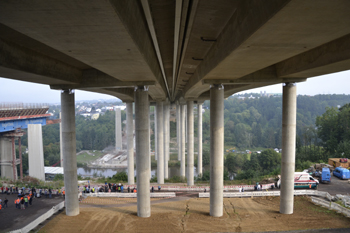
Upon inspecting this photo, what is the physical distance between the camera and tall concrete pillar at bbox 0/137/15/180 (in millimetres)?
44469

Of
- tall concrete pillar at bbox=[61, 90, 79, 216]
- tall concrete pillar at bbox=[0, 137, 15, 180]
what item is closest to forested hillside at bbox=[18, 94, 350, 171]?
tall concrete pillar at bbox=[0, 137, 15, 180]

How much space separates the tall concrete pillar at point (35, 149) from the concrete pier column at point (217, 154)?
38694 millimetres

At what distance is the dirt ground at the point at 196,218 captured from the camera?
57.2 feet

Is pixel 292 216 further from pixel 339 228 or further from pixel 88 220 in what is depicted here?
pixel 88 220

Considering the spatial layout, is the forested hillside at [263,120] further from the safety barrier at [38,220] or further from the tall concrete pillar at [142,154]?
the safety barrier at [38,220]

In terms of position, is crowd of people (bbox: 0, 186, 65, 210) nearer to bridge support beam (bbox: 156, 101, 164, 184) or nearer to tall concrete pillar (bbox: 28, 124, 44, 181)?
bridge support beam (bbox: 156, 101, 164, 184)

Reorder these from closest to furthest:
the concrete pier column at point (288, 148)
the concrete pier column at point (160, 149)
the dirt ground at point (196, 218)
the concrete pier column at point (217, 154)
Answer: the dirt ground at point (196, 218)
the concrete pier column at point (217, 154)
the concrete pier column at point (288, 148)
the concrete pier column at point (160, 149)

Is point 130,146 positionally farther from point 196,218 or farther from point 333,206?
point 333,206

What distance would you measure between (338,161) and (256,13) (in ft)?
128

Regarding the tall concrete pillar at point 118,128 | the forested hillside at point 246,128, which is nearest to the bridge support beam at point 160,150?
the tall concrete pillar at point 118,128

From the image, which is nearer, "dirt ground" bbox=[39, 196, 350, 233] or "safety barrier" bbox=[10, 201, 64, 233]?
"safety barrier" bbox=[10, 201, 64, 233]

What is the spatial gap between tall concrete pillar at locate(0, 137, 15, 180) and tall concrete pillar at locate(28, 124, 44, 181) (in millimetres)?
3229

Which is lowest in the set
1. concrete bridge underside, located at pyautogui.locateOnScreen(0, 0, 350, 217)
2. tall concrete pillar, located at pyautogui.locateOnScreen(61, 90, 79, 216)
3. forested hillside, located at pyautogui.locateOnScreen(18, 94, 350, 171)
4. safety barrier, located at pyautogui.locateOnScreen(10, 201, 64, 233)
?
forested hillside, located at pyautogui.locateOnScreen(18, 94, 350, 171)

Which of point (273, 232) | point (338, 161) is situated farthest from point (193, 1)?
point (338, 161)
